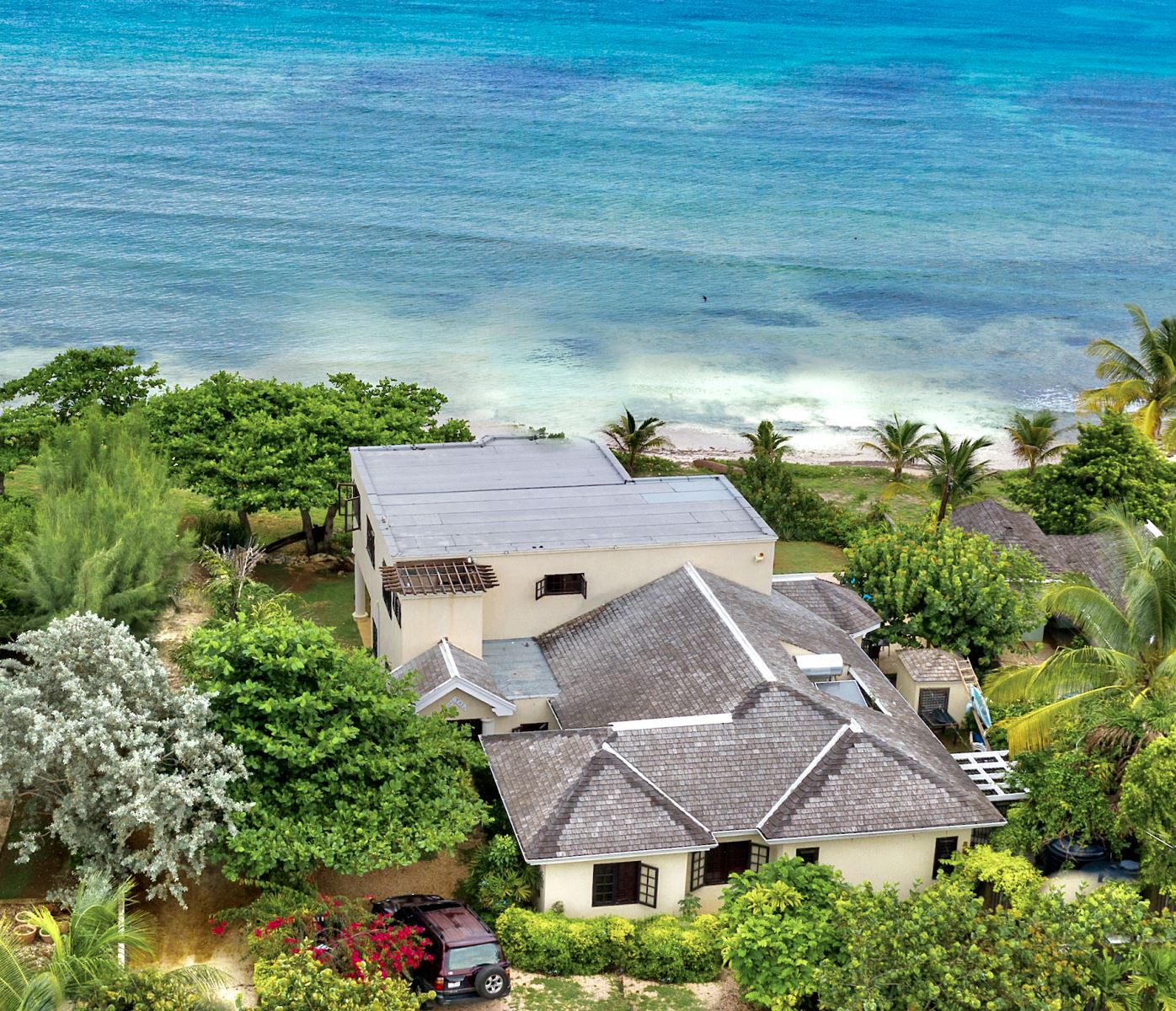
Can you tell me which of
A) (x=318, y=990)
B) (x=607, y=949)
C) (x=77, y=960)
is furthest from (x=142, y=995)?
(x=607, y=949)

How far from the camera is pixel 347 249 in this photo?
103625mm

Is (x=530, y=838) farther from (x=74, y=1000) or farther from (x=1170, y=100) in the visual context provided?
(x=1170, y=100)

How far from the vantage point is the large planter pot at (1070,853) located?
31031 millimetres

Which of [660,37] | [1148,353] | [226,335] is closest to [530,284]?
[226,335]

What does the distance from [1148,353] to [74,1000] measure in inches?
1795

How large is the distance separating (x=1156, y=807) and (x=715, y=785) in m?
8.76

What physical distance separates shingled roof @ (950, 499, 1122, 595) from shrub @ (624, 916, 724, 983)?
67.7ft

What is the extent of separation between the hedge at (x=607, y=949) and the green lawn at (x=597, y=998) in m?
0.32

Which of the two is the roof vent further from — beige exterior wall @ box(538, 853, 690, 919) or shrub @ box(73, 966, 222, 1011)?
shrub @ box(73, 966, 222, 1011)

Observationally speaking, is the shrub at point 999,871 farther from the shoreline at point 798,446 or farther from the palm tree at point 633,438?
the shoreline at point 798,446

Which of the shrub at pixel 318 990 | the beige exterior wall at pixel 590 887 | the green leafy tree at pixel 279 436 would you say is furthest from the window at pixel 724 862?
the green leafy tree at pixel 279 436

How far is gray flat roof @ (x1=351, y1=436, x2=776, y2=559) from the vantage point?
126ft

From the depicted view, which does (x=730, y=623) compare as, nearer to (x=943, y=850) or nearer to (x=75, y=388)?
(x=943, y=850)

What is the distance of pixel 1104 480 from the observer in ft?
163
